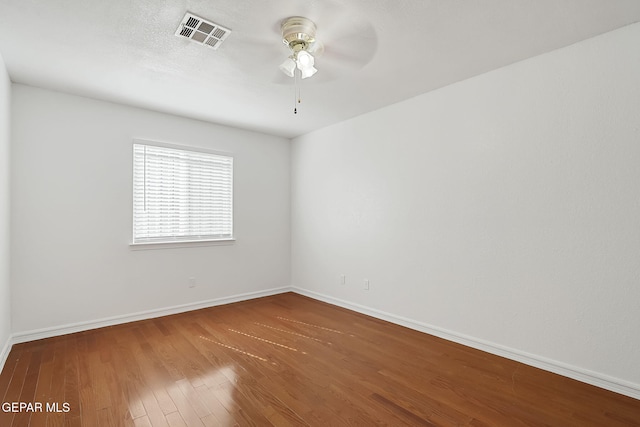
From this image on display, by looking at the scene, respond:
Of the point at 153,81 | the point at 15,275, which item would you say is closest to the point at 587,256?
the point at 153,81

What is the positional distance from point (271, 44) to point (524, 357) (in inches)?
128

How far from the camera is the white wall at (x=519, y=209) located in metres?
2.24

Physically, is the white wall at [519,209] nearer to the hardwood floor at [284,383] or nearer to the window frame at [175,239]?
the hardwood floor at [284,383]

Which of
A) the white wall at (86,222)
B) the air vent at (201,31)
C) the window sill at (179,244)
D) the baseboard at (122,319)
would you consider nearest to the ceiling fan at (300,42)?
the air vent at (201,31)

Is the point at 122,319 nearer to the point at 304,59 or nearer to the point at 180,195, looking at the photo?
the point at 180,195

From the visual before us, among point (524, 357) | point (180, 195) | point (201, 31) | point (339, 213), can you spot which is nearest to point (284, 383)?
point (524, 357)

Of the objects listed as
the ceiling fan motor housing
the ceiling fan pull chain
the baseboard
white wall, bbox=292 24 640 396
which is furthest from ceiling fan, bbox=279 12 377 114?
the baseboard

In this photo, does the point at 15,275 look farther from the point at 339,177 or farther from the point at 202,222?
the point at 339,177

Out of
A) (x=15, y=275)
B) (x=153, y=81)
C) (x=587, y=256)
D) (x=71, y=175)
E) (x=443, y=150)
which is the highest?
(x=153, y=81)

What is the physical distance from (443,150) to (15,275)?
14.4 ft

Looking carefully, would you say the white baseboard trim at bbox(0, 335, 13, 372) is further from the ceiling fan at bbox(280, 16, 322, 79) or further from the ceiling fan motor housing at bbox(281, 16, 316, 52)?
the ceiling fan motor housing at bbox(281, 16, 316, 52)

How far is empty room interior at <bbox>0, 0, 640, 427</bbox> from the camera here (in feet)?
6.91

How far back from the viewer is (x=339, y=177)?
442 centimetres

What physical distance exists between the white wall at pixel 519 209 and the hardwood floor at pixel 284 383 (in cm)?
37
